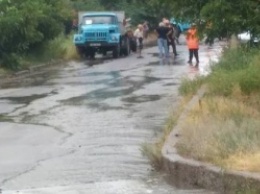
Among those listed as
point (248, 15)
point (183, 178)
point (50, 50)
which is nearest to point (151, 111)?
point (248, 15)

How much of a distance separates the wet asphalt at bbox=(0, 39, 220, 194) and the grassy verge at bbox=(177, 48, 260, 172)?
559 millimetres

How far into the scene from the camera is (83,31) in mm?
40219

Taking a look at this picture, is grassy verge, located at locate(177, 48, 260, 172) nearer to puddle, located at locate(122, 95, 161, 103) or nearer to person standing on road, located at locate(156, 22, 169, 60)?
puddle, located at locate(122, 95, 161, 103)

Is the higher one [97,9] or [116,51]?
[97,9]

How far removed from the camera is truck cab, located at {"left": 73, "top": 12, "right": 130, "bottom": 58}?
39.7 meters

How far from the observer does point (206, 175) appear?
9273mm

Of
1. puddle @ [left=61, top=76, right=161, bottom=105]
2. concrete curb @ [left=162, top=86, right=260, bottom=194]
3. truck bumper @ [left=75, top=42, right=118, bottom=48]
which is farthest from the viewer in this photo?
truck bumper @ [left=75, top=42, right=118, bottom=48]

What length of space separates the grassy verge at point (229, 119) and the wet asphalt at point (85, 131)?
559 millimetres

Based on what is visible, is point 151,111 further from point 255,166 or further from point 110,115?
point 255,166

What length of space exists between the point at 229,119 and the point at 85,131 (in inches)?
150

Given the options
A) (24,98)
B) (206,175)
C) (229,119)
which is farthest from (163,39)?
(206,175)

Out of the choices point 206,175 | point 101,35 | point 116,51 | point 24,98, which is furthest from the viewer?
point 116,51

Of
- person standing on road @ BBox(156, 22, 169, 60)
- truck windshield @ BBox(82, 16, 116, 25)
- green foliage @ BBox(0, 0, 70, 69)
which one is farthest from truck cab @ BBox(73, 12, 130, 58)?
green foliage @ BBox(0, 0, 70, 69)

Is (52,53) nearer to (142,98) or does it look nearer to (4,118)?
(142,98)
